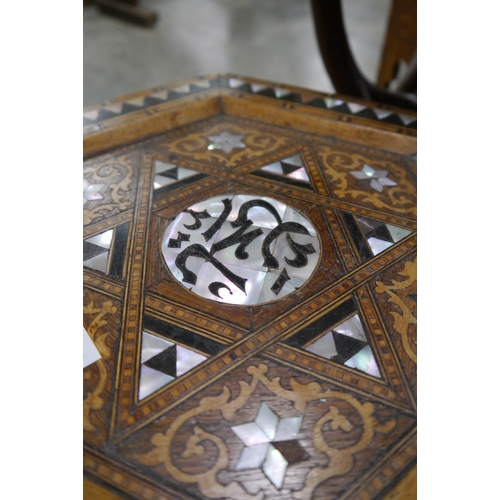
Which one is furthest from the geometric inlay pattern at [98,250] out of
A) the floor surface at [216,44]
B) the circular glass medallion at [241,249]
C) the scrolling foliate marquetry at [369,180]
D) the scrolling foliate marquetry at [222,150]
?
the floor surface at [216,44]

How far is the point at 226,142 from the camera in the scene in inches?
52.7

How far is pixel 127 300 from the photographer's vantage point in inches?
36.2

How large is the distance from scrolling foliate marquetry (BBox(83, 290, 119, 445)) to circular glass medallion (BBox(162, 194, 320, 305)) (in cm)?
14

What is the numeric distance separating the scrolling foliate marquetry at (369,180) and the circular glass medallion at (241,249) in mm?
163

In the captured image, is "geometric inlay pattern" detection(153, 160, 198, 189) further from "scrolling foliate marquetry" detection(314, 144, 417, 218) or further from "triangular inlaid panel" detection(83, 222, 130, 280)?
"scrolling foliate marquetry" detection(314, 144, 417, 218)

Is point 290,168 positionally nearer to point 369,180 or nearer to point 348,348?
point 369,180

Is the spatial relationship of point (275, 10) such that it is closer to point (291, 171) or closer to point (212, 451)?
point (291, 171)

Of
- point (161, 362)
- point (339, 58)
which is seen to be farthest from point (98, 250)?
point (339, 58)

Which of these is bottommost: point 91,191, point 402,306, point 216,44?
point 402,306

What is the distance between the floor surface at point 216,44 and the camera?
3111 mm

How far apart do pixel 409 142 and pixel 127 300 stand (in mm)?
794

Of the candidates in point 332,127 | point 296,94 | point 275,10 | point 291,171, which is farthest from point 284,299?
point 275,10

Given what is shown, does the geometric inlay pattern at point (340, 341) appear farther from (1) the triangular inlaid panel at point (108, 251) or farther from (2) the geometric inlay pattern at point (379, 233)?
(1) the triangular inlaid panel at point (108, 251)

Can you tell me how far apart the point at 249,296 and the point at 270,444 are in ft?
0.90
